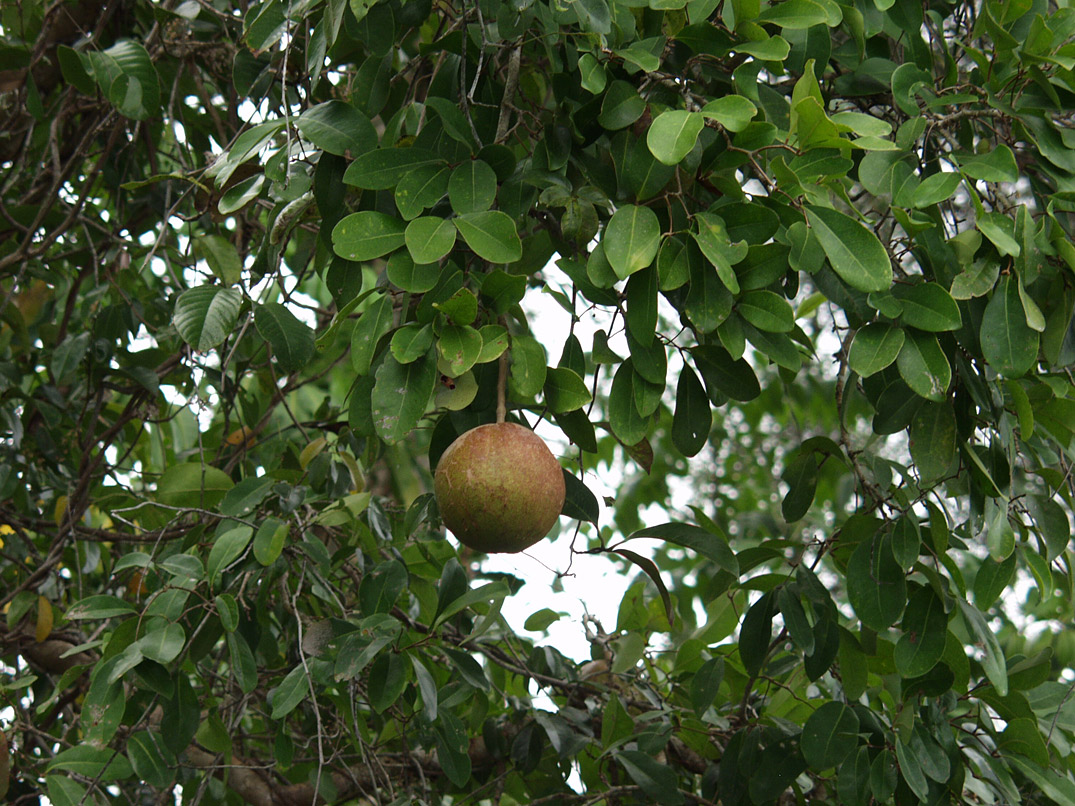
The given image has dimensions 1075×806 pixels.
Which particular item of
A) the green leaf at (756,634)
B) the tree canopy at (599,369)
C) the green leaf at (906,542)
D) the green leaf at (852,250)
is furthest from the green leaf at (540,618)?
the green leaf at (852,250)

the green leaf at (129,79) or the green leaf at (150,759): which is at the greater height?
the green leaf at (129,79)

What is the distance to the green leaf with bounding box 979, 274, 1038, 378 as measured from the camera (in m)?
1.31

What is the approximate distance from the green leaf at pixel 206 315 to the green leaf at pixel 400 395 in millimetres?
392

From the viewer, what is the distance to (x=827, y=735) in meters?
1.63

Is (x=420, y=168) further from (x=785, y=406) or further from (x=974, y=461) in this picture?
(x=785, y=406)

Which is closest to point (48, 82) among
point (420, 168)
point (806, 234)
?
point (420, 168)

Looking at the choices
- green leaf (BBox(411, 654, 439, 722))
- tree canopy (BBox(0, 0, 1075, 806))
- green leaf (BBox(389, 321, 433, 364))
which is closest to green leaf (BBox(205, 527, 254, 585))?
tree canopy (BBox(0, 0, 1075, 806))

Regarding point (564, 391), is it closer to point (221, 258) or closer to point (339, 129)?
point (339, 129)

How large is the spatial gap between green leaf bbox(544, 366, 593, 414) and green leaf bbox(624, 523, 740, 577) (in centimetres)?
30

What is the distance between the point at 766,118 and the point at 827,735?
0.97m

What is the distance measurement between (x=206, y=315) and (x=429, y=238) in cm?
48

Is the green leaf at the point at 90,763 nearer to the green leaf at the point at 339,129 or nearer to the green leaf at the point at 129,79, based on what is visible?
the green leaf at the point at 339,129

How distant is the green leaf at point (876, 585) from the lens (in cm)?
153

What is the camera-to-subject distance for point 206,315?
1571mm
